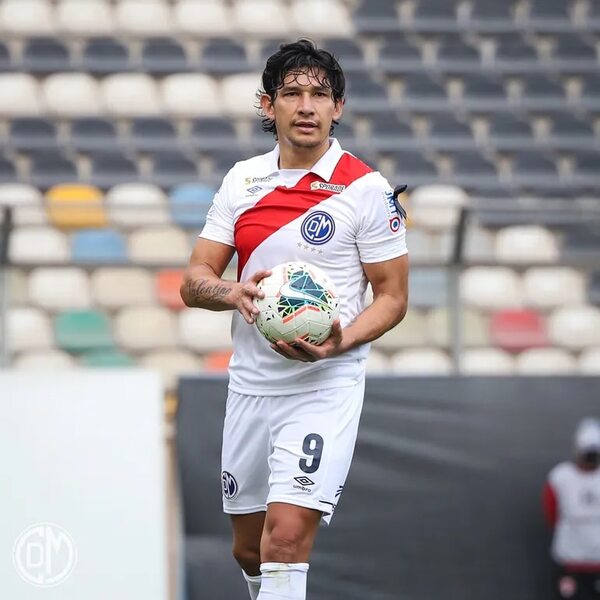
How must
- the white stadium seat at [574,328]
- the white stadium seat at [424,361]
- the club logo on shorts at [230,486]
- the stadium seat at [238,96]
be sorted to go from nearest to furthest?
the club logo on shorts at [230,486]
the white stadium seat at [424,361]
the white stadium seat at [574,328]
the stadium seat at [238,96]

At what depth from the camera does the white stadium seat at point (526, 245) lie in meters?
8.10

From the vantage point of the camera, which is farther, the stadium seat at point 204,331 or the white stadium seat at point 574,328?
the white stadium seat at point 574,328

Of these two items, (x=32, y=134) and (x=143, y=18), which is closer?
(x=32, y=134)

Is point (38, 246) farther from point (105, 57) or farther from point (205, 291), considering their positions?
point (105, 57)

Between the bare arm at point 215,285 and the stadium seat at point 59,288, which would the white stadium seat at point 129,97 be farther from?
the bare arm at point 215,285

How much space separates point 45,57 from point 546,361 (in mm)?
7571

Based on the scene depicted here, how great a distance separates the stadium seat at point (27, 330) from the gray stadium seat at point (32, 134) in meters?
5.28

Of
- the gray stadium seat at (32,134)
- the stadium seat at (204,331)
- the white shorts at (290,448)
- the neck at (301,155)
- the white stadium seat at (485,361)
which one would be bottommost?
the white shorts at (290,448)

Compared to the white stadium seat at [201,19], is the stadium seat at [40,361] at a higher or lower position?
lower

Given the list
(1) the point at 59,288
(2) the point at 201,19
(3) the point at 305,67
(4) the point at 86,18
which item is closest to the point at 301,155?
(3) the point at 305,67

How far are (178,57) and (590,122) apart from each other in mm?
4501

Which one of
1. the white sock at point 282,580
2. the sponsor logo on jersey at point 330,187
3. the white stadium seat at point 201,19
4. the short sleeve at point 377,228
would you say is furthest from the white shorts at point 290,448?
the white stadium seat at point 201,19

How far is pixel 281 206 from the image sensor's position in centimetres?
446

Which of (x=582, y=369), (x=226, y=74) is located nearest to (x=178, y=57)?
(x=226, y=74)
